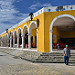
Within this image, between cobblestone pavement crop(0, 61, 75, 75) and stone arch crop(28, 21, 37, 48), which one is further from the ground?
stone arch crop(28, 21, 37, 48)

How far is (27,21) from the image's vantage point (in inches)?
669

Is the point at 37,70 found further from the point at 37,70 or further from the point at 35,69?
the point at 35,69

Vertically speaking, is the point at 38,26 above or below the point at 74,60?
above

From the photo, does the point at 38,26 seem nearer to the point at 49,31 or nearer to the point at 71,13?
the point at 49,31

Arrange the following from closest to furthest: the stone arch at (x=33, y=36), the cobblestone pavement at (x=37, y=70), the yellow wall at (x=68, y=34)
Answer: the cobblestone pavement at (x=37, y=70), the stone arch at (x=33, y=36), the yellow wall at (x=68, y=34)

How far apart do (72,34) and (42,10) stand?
14186mm

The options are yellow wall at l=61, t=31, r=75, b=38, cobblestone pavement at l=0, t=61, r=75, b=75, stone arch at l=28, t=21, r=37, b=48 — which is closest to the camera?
cobblestone pavement at l=0, t=61, r=75, b=75

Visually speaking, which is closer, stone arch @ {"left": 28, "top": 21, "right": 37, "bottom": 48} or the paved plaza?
the paved plaza

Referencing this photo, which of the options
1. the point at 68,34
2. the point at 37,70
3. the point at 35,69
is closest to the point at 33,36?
the point at 68,34

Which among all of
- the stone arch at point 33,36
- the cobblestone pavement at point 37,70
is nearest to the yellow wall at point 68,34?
the stone arch at point 33,36

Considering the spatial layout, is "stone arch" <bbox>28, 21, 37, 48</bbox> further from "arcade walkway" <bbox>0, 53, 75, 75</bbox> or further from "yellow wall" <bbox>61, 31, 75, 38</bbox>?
"arcade walkway" <bbox>0, 53, 75, 75</bbox>

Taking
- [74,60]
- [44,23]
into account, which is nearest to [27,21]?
[44,23]

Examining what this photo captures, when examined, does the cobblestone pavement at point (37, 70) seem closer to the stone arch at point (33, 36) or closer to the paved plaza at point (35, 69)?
the paved plaza at point (35, 69)

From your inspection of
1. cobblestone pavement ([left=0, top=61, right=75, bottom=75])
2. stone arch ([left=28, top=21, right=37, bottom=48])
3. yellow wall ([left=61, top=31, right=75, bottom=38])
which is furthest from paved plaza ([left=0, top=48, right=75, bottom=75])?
yellow wall ([left=61, top=31, right=75, bottom=38])
